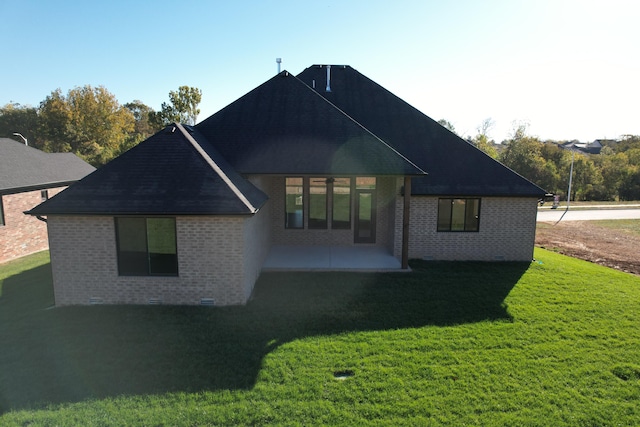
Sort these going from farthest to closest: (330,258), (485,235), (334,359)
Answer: (485,235) < (330,258) < (334,359)

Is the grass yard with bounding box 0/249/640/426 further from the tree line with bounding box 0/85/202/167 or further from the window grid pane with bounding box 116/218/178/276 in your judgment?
the tree line with bounding box 0/85/202/167

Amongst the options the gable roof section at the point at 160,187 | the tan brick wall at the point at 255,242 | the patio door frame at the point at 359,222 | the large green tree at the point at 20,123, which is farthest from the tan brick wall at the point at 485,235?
the large green tree at the point at 20,123

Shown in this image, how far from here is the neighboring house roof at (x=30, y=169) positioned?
15.1 meters

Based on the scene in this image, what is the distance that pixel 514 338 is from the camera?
734 centimetres

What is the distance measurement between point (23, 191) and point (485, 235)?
19.2 m

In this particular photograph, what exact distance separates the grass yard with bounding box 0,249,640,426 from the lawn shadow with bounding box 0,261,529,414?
4 centimetres

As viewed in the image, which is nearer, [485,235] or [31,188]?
[485,235]

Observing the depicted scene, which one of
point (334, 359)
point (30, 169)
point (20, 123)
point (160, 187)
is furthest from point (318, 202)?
point (20, 123)

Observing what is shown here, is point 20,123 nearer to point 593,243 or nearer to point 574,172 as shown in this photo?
point 593,243

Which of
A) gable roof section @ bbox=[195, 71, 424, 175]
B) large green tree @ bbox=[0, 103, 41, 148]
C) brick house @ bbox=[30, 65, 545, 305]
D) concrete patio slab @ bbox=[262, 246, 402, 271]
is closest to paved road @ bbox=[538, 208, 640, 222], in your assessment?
brick house @ bbox=[30, 65, 545, 305]

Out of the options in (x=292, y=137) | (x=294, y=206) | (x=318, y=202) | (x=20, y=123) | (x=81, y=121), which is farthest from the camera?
(x=20, y=123)

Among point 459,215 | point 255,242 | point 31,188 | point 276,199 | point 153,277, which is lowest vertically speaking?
point 153,277

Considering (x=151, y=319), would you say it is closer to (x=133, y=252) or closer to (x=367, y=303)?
(x=133, y=252)

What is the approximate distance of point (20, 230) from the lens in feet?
49.3
